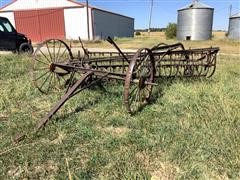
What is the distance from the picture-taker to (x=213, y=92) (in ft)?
19.5

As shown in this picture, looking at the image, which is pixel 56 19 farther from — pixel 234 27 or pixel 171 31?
pixel 234 27

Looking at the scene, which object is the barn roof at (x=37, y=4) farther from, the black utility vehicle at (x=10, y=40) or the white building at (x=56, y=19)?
the black utility vehicle at (x=10, y=40)

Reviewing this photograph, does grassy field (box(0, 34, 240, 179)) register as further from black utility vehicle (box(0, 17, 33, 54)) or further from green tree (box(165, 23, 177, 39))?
green tree (box(165, 23, 177, 39))

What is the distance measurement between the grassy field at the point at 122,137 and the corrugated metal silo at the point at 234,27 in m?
31.3

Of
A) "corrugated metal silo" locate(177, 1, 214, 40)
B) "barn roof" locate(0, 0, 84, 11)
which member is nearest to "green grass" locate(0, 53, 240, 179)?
"barn roof" locate(0, 0, 84, 11)

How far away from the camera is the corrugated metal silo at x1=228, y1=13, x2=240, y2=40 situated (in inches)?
1392

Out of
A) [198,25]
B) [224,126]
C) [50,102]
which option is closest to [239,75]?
[224,126]

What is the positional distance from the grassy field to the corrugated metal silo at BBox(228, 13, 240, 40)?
31336 millimetres

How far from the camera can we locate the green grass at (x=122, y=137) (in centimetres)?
338

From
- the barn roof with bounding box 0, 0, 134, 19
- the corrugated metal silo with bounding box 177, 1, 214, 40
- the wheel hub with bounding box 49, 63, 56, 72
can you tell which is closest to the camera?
the wheel hub with bounding box 49, 63, 56, 72

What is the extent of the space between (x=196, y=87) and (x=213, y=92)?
0.62 meters

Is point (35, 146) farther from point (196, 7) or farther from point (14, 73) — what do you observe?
point (196, 7)

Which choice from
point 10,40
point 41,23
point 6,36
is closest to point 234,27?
point 41,23

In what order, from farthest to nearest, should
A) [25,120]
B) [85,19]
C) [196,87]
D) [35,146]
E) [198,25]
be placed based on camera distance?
[198,25]
[85,19]
[196,87]
[25,120]
[35,146]
